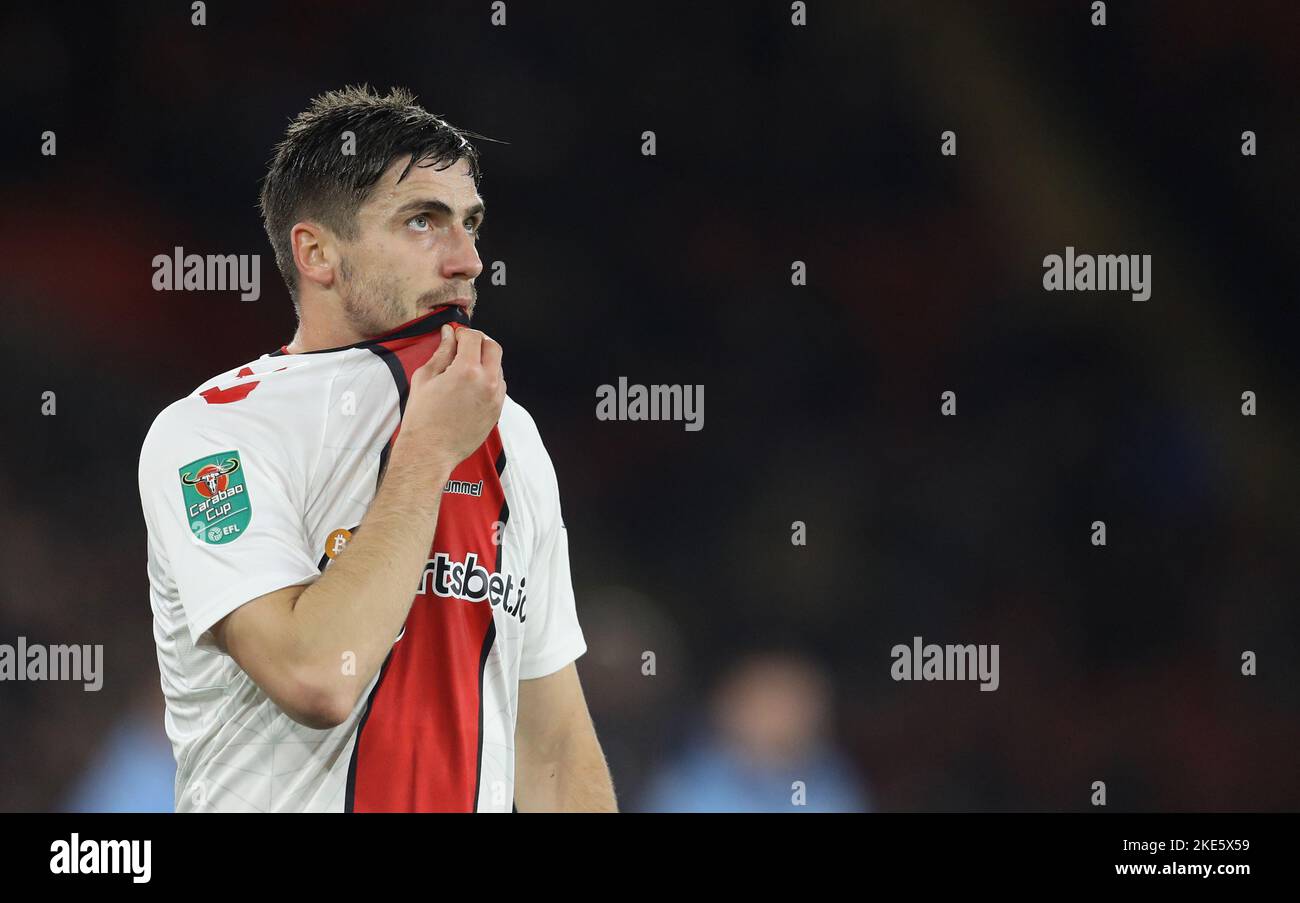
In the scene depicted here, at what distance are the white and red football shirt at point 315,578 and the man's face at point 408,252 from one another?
0.17 feet

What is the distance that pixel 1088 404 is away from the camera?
15.8 ft

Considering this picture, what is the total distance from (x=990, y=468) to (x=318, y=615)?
3.63m

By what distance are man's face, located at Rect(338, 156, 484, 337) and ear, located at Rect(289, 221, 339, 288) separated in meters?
0.03

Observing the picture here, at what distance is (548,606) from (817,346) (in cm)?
298

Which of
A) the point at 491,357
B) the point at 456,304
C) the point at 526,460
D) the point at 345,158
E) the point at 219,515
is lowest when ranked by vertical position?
the point at 219,515

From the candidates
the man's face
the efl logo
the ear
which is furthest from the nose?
the efl logo

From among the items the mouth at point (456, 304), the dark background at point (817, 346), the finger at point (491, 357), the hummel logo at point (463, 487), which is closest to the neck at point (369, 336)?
the mouth at point (456, 304)

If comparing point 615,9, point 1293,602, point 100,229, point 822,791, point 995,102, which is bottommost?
point 822,791

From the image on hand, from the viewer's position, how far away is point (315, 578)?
2.04 m

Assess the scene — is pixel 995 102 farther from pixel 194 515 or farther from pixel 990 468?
pixel 194 515

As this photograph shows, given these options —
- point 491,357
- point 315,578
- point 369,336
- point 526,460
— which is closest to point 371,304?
point 369,336

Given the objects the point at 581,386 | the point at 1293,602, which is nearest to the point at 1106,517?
the point at 1293,602

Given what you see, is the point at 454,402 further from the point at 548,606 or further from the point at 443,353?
the point at 548,606

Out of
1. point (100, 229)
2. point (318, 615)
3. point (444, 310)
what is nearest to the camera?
point (318, 615)
